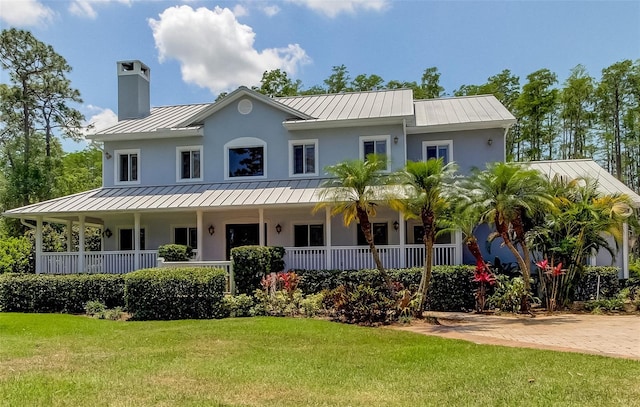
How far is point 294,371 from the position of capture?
24.1 feet

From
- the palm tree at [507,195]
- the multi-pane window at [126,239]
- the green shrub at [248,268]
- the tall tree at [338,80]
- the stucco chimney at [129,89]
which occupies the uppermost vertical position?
the tall tree at [338,80]

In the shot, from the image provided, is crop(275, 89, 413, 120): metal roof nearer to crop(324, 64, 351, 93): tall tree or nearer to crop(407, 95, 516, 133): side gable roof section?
crop(407, 95, 516, 133): side gable roof section

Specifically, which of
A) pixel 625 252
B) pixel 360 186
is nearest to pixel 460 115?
pixel 625 252

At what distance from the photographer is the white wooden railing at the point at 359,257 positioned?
631 inches

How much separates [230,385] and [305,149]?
13.1 metres

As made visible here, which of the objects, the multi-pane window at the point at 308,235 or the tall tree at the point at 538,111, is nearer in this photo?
the multi-pane window at the point at 308,235

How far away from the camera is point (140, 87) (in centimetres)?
2258

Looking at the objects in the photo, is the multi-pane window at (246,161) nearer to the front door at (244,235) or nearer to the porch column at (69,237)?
the front door at (244,235)

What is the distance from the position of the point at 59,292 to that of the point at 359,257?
31.5 ft

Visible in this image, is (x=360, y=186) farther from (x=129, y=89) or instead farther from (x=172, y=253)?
(x=129, y=89)

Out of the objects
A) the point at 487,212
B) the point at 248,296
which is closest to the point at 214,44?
the point at 248,296

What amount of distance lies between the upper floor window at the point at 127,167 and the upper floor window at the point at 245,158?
12.9ft

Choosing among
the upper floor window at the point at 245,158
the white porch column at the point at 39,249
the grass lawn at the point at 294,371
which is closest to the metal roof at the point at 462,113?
the upper floor window at the point at 245,158

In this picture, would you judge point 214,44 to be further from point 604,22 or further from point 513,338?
point 513,338
